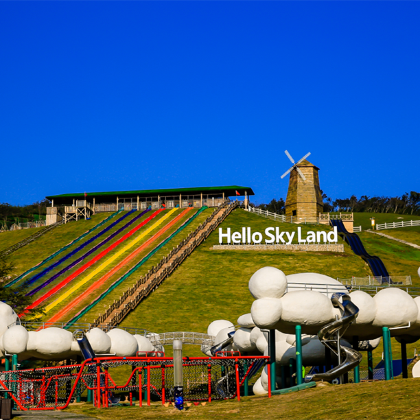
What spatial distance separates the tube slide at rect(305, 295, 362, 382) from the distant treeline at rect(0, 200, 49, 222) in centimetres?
12363

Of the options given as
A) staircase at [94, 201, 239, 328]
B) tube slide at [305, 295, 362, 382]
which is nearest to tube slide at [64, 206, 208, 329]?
staircase at [94, 201, 239, 328]

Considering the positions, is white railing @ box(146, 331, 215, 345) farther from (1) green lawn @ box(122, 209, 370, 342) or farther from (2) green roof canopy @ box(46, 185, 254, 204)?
(2) green roof canopy @ box(46, 185, 254, 204)

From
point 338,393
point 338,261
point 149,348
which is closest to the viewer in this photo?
point 338,393

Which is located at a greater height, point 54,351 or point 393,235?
point 393,235

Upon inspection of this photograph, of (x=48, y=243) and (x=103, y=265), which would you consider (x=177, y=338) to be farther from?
(x=48, y=243)

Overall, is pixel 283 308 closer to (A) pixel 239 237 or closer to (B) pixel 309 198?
(A) pixel 239 237

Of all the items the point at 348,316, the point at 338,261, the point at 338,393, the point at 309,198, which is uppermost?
the point at 309,198

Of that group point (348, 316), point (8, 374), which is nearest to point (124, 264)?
point (8, 374)

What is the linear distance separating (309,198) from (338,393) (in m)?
66.1

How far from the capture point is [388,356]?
25562 millimetres

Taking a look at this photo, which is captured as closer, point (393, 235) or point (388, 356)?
point (388, 356)

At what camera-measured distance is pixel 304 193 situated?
84.9 meters

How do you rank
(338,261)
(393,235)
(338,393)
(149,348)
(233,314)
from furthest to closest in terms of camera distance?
(393,235)
(338,261)
(233,314)
(149,348)
(338,393)

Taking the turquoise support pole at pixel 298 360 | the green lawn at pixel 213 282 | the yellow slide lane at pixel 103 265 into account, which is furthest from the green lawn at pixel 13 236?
the turquoise support pole at pixel 298 360
